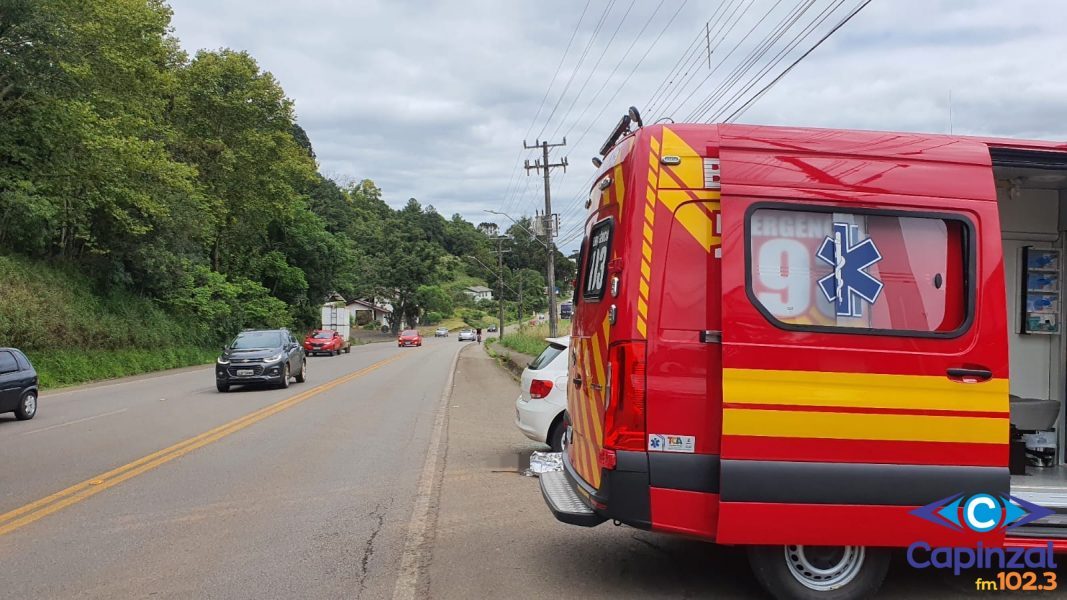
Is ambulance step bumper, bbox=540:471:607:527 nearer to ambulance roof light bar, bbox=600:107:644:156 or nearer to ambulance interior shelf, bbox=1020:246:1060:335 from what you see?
ambulance roof light bar, bbox=600:107:644:156

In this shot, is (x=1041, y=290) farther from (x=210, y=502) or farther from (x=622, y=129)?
(x=210, y=502)

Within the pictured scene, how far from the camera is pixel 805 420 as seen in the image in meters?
4.40

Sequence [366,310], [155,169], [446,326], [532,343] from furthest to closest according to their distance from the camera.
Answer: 1. [366,310]
2. [446,326]
3. [532,343]
4. [155,169]

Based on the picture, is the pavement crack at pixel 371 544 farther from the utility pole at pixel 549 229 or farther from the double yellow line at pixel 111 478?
the utility pole at pixel 549 229

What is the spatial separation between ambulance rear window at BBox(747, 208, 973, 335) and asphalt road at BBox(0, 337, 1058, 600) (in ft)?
6.01

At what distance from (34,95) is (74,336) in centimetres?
830

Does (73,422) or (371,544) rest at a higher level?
(371,544)

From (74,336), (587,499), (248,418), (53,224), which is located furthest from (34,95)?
(587,499)

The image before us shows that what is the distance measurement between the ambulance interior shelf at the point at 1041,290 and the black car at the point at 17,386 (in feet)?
49.9

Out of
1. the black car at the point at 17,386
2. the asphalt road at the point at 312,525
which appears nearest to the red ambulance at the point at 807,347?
the asphalt road at the point at 312,525

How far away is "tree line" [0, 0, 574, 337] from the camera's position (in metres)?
27.4

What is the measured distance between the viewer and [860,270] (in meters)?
4.53

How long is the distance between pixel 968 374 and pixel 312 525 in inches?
199

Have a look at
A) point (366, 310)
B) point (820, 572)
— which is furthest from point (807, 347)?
point (366, 310)
